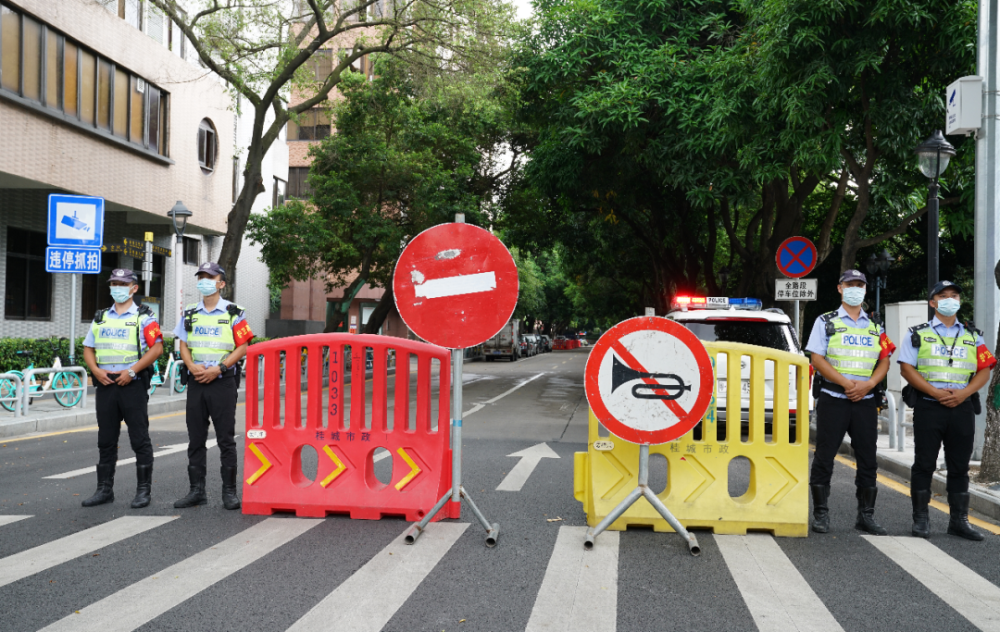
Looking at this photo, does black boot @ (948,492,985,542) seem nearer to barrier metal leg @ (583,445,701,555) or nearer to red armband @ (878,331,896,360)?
red armband @ (878,331,896,360)

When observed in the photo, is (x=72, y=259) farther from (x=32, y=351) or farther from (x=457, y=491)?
(x=457, y=491)

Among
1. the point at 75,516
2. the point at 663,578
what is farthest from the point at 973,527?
the point at 75,516

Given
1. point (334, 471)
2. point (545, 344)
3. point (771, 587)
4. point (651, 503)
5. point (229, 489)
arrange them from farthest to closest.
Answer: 1. point (545, 344)
2. point (229, 489)
3. point (334, 471)
4. point (651, 503)
5. point (771, 587)

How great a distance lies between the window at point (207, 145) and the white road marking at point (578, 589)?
22540 mm

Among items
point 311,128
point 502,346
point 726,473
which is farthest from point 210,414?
point 311,128

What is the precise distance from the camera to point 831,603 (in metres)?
4.51

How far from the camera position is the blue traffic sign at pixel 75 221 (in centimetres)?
1408

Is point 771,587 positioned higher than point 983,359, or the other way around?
point 983,359

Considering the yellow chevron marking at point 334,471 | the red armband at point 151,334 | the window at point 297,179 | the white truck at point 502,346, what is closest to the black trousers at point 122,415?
the red armband at point 151,334

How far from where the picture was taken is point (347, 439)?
6531 millimetres

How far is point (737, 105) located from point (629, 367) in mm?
10040

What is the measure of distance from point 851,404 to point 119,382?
5.69 metres

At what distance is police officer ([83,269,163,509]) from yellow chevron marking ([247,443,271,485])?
90cm

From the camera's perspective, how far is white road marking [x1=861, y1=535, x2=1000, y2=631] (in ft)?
14.5
